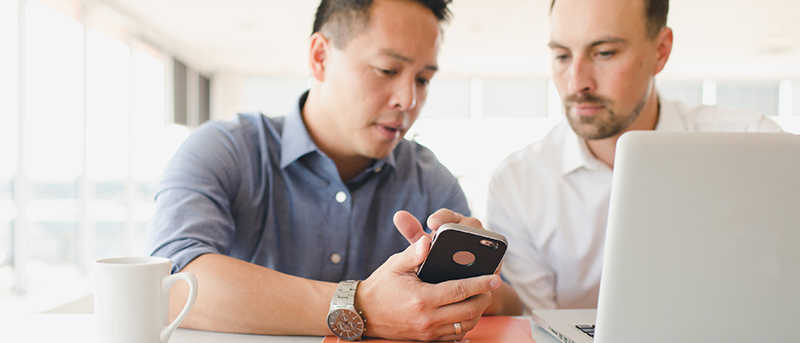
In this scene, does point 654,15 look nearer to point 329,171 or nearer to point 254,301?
point 329,171

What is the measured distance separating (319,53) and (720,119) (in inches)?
46.3

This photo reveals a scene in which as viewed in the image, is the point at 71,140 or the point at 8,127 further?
the point at 71,140

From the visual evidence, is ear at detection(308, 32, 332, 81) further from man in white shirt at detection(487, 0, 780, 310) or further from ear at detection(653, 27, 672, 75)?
ear at detection(653, 27, 672, 75)

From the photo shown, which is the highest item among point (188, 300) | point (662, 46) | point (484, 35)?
point (484, 35)

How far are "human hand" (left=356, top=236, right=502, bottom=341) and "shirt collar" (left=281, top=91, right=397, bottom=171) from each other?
0.61 meters

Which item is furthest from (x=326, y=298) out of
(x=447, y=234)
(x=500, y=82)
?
(x=500, y=82)

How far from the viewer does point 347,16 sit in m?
1.41

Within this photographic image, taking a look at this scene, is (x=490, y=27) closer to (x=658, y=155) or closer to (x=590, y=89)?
(x=590, y=89)

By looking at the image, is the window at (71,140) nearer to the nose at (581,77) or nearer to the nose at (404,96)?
the nose at (404,96)

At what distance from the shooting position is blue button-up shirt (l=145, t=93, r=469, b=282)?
1312 mm

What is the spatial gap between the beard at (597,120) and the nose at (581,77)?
2 cm

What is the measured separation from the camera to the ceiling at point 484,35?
5.50m

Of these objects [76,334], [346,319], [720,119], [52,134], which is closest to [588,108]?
[720,119]

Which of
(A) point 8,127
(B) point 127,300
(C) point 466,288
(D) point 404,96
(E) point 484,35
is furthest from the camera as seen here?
(E) point 484,35
